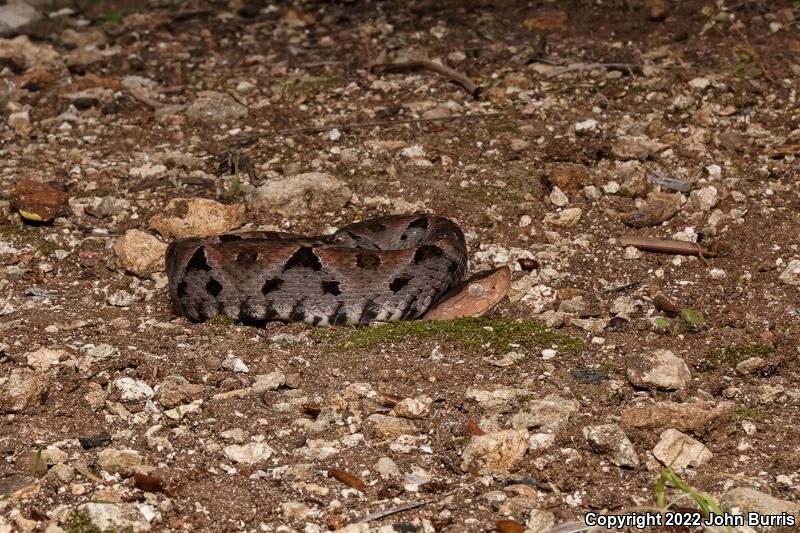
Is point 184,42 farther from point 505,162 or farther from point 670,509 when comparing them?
point 670,509

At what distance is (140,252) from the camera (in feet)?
25.1

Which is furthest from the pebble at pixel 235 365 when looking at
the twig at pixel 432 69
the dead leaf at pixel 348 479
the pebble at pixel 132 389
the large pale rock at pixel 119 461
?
the twig at pixel 432 69

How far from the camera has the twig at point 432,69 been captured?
1006cm

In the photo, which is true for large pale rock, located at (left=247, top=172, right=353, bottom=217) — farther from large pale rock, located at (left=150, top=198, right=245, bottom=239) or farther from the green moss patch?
the green moss patch

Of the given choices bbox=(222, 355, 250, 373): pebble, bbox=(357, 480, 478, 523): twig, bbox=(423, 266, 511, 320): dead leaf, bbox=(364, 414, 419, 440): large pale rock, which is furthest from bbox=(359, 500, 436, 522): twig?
bbox=(423, 266, 511, 320): dead leaf

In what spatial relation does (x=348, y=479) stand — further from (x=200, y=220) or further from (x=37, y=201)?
(x=37, y=201)

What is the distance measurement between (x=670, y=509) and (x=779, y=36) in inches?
272

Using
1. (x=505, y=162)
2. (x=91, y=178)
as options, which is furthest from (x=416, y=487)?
(x=91, y=178)

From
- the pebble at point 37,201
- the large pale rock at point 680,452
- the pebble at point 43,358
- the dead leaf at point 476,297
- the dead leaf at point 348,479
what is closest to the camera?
the dead leaf at point 348,479

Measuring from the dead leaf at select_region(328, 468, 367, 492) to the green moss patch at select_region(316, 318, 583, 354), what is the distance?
1336mm

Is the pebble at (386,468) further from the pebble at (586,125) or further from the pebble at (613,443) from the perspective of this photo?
the pebble at (586,125)

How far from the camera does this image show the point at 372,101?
396 inches

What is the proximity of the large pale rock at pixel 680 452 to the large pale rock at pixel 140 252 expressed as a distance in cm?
381

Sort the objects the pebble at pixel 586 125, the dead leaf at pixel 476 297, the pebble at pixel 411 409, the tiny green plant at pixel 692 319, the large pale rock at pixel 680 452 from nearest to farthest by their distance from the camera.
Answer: the large pale rock at pixel 680 452 → the pebble at pixel 411 409 → the tiny green plant at pixel 692 319 → the dead leaf at pixel 476 297 → the pebble at pixel 586 125
